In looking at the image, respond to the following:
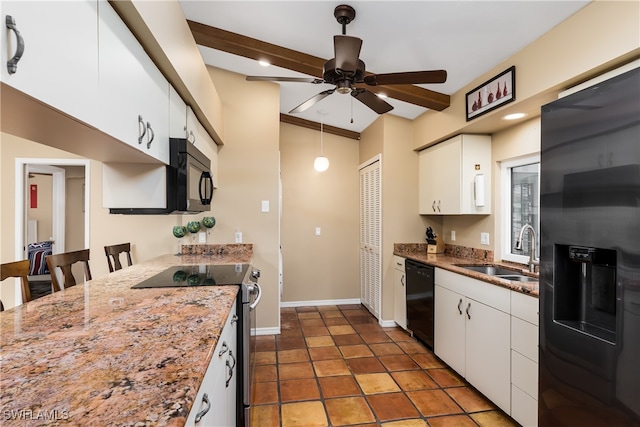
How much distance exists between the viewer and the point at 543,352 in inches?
60.4

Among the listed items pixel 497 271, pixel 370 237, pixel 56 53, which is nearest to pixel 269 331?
pixel 370 237

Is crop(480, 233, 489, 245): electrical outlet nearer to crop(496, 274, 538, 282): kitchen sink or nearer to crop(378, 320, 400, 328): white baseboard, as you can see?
crop(496, 274, 538, 282): kitchen sink

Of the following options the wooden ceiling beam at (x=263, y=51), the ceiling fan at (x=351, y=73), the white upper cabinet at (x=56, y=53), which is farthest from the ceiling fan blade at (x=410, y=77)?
the white upper cabinet at (x=56, y=53)

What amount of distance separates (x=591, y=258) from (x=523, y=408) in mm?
1198

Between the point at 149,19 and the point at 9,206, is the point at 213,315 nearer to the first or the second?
the point at 149,19

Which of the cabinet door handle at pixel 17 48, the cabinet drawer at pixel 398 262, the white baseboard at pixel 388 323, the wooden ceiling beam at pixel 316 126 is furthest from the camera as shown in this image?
the wooden ceiling beam at pixel 316 126

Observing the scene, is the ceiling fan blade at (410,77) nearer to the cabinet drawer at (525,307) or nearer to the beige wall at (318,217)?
the cabinet drawer at (525,307)

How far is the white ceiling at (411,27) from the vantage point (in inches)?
77.5

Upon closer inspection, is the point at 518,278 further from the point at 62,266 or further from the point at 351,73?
the point at 62,266

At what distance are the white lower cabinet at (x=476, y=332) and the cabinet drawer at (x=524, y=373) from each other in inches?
1.8

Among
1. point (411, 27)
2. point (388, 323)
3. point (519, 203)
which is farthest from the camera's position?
point (388, 323)

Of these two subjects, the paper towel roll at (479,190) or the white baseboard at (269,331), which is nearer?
the paper towel roll at (479,190)

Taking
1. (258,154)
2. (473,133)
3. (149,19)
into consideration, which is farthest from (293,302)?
(149,19)

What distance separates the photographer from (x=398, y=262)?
3.78 m
